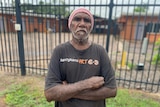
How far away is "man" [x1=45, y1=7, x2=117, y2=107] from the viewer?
1.45 metres

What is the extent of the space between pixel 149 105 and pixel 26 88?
2.93 metres

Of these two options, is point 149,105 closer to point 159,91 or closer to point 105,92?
point 159,91

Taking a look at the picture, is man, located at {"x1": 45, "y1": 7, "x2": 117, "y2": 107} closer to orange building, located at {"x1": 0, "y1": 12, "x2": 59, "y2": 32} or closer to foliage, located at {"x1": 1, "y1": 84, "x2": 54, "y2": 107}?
foliage, located at {"x1": 1, "y1": 84, "x2": 54, "y2": 107}

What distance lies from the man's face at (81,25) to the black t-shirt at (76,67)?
129 mm

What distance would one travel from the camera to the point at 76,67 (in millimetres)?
1484

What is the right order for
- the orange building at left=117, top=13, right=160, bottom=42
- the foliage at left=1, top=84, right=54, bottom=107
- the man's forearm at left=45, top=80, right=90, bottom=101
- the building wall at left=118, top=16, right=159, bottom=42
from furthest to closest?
the building wall at left=118, top=16, right=159, bottom=42, the orange building at left=117, top=13, right=160, bottom=42, the foliage at left=1, top=84, right=54, bottom=107, the man's forearm at left=45, top=80, right=90, bottom=101

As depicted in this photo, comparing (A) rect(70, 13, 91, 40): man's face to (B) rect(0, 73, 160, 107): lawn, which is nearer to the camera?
(A) rect(70, 13, 91, 40): man's face

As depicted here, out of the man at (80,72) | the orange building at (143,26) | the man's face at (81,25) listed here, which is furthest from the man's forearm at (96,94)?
the orange building at (143,26)

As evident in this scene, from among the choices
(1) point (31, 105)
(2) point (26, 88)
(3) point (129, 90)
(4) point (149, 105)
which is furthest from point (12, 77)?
(4) point (149, 105)

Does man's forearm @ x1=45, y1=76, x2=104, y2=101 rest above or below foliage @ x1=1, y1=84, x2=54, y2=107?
above

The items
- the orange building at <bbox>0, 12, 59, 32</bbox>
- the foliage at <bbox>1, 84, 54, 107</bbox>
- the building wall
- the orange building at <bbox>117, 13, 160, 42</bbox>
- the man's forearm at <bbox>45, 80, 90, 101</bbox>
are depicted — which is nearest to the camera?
the man's forearm at <bbox>45, 80, 90, 101</bbox>

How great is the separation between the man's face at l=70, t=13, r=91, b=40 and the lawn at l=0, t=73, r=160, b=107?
7.53ft

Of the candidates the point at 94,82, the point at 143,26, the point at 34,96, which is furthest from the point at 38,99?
the point at 143,26

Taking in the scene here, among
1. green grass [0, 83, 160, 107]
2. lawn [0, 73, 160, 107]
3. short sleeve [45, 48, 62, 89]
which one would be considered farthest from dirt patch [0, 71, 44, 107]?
short sleeve [45, 48, 62, 89]
